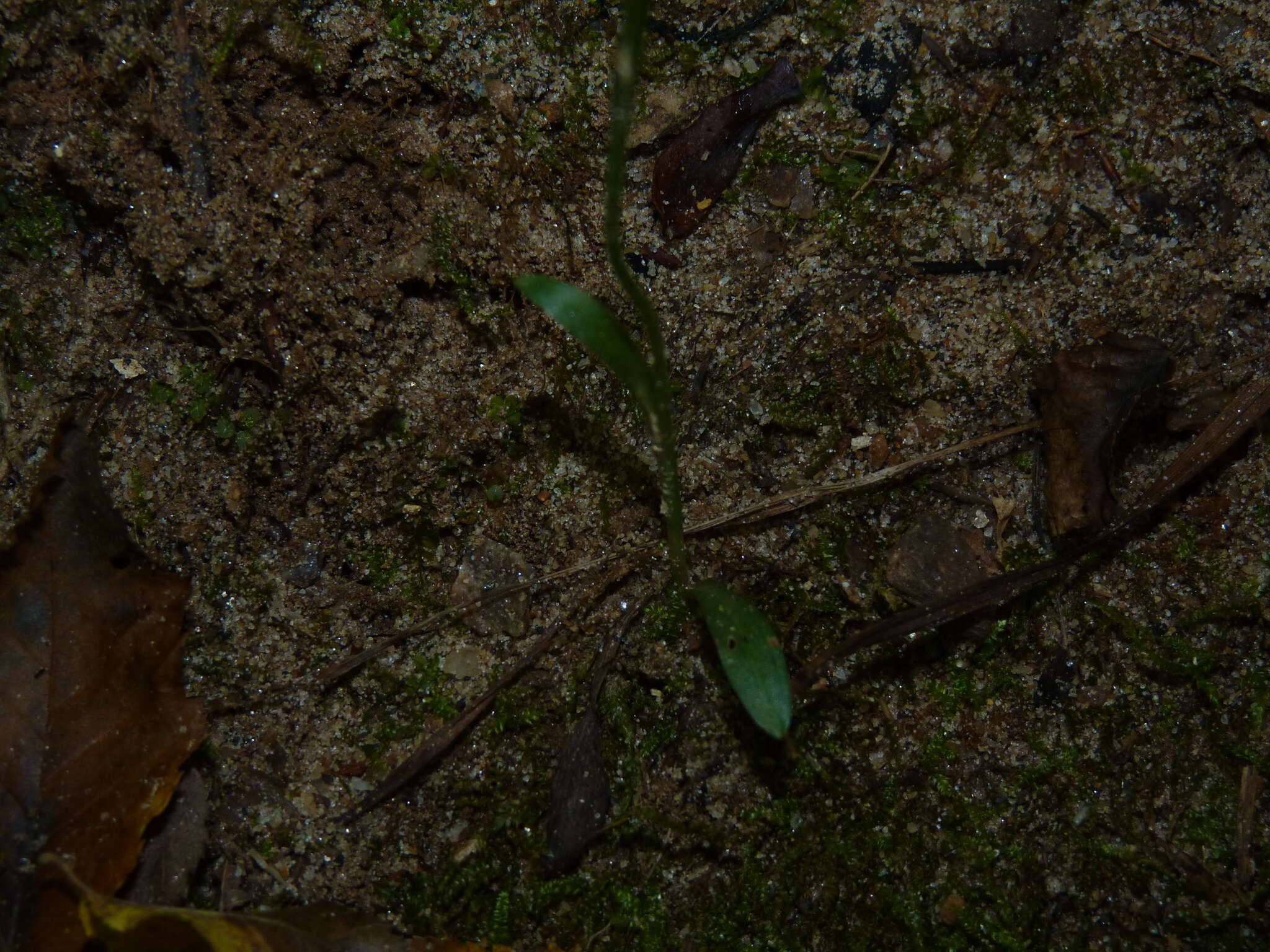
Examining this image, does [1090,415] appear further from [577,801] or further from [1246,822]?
[577,801]

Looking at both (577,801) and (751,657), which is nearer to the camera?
(751,657)

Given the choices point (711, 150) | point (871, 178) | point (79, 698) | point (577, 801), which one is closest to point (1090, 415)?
point (871, 178)

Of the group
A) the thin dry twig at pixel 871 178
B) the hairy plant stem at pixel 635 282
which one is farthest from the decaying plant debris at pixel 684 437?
the hairy plant stem at pixel 635 282

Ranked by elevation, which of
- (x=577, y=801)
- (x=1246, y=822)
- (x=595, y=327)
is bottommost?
(x=1246, y=822)

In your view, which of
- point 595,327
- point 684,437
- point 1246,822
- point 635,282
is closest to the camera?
point 595,327

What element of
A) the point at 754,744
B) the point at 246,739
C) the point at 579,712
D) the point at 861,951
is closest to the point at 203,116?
the point at 246,739

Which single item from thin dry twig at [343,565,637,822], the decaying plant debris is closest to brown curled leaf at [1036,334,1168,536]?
the decaying plant debris

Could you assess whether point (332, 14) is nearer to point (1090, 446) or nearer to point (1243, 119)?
point (1090, 446)
